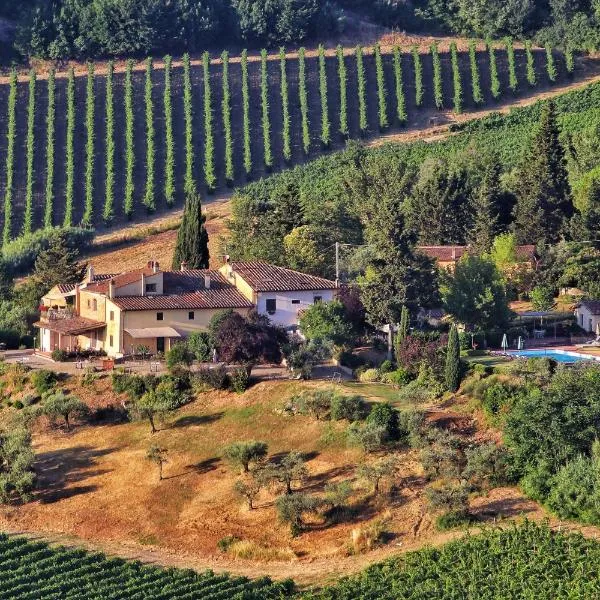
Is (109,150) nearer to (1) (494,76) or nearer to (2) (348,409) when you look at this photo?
(1) (494,76)

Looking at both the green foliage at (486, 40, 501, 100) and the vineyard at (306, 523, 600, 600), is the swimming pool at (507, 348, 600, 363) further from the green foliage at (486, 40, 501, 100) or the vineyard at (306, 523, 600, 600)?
the green foliage at (486, 40, 501, 100)

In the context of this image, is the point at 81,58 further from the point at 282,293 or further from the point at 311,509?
the point at 311,509

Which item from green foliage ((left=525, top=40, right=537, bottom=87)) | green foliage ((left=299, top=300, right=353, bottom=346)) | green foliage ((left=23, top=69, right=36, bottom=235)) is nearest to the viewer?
green foliage ((left=299, top=300, right=353, bottom=346))

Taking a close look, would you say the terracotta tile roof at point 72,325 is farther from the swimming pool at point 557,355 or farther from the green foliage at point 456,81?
the green foliage at point 456,81

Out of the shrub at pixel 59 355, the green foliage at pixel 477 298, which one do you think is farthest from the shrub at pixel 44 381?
the green foliage at pixel 477 298

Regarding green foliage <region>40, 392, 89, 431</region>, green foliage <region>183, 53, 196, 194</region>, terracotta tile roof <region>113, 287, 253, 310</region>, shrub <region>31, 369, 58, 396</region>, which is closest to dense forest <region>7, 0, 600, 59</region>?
green foliage <region>183, 53, 196, 194</region>

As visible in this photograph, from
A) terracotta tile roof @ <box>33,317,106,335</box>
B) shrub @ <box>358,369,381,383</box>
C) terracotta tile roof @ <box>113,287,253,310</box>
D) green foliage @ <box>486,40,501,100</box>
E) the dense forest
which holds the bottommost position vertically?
shrub @ <box>358,369,381,383</box>
